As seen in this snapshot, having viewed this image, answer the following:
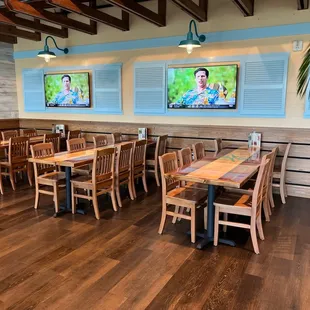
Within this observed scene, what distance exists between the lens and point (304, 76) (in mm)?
4367

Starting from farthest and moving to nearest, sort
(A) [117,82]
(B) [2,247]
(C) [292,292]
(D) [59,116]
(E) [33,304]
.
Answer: (D) [59,116] → (A) [117,82] → (B) [2,247] → (C) [292,292] → (E) [33,304]

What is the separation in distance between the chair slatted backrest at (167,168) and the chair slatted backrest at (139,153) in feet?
4.22

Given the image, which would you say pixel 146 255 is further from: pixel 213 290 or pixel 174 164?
pixel 174 164

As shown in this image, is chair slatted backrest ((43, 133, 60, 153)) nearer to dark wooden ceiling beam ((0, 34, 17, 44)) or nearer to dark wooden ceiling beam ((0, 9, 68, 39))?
dark wooden ceiling beam ((0, 9, 68, 39))

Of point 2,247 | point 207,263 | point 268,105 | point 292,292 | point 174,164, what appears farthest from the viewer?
point 268,105

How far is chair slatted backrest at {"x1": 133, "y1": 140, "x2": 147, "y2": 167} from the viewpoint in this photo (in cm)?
476

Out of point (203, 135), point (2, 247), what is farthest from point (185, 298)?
point (203, 135)

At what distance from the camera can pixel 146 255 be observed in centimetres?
299

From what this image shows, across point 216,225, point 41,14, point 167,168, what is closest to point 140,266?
point 216,225

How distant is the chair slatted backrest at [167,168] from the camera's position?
322 centimetres

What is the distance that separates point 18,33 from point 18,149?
2.66 m

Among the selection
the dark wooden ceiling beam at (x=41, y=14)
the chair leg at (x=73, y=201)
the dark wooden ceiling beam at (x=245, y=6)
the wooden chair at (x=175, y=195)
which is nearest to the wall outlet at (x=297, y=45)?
the dark wooden ceiling beam at (x=245, y=6)

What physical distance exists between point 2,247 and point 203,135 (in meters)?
3.64

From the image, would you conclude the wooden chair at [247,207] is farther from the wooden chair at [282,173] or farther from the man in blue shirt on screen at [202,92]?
the man in blue shirt on screen at [202,92]
